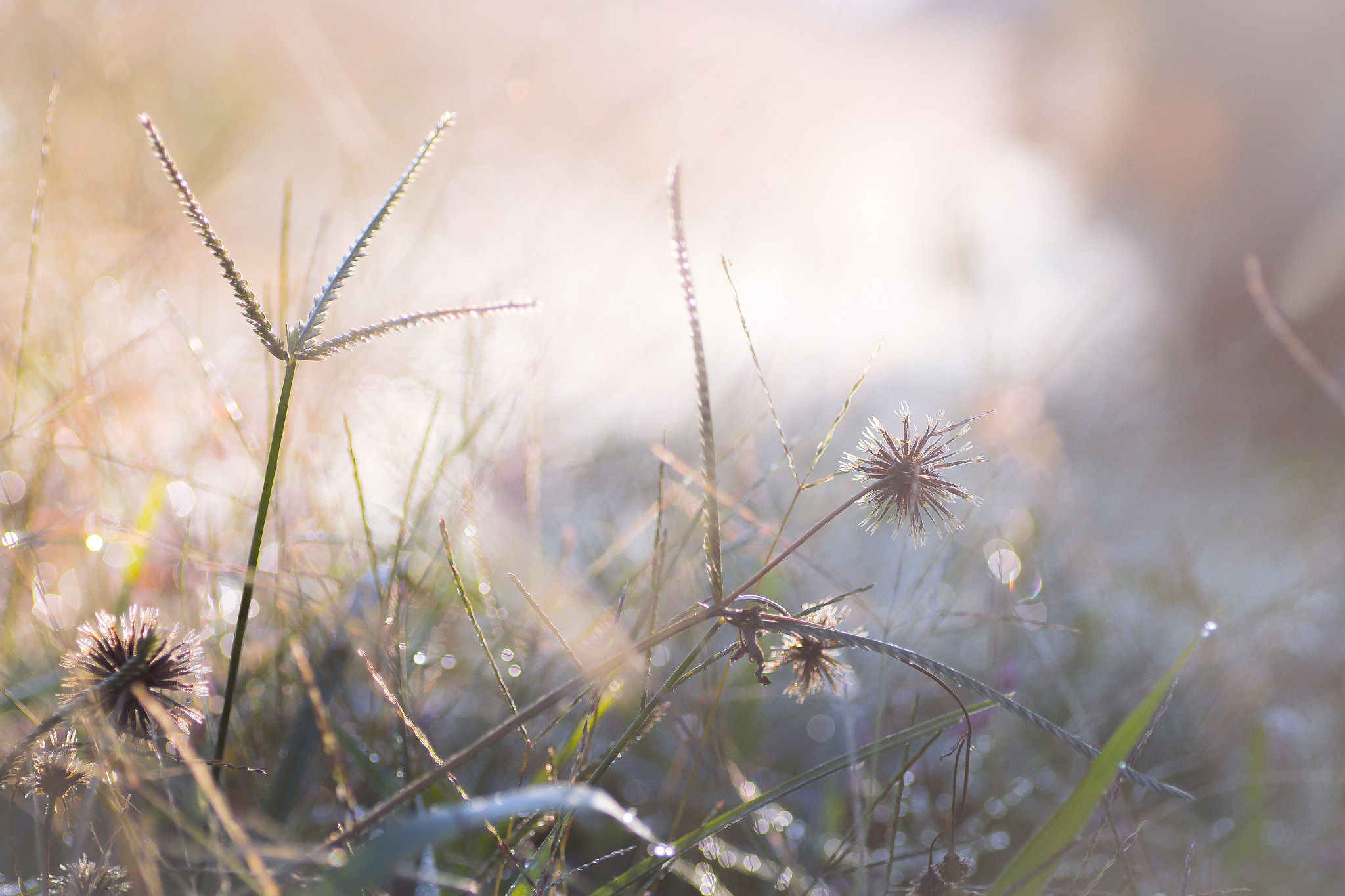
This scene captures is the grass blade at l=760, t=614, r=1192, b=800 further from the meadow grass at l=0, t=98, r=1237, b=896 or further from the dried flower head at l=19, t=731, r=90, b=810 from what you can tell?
the dried flower head at l=19, t=731, r=90, b=810

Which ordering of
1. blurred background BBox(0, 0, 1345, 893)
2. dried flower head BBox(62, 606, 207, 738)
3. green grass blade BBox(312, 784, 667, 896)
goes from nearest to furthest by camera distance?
green grass blade BBox(312, 784, 667, 896) → dried flower head BBox(62, 606, 207, 738) → blurred background BBox(0, 0, 1345, 893)

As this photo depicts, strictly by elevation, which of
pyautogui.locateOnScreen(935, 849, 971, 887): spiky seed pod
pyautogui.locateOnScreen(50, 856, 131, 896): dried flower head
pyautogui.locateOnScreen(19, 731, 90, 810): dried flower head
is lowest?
pyautogui.locateOnScreen(935, 849, 971, 887): spiky seed pod

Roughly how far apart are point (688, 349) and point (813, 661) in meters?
0.70

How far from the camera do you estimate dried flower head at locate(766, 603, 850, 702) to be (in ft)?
1.11

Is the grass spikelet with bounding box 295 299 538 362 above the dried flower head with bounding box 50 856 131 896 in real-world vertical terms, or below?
above

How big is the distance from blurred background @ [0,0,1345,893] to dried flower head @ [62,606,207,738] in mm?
57

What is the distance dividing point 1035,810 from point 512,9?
1.31 m

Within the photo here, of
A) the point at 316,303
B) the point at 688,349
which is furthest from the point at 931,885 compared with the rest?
the point at 688,349

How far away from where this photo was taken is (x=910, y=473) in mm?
338

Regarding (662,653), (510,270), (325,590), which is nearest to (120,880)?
(325,590)

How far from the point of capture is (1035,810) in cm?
65

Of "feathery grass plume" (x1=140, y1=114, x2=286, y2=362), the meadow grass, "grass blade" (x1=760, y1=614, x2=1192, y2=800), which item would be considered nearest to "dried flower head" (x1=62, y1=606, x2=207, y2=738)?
the meadow grass

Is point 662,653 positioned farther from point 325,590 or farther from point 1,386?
point 1,386

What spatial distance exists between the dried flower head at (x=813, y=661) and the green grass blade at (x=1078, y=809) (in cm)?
8
